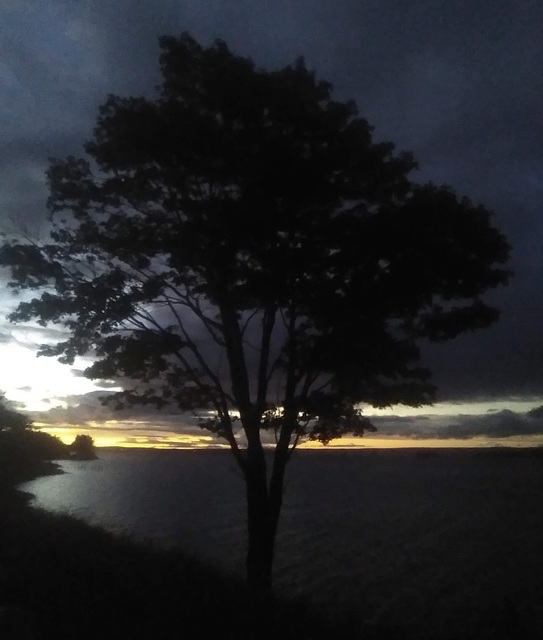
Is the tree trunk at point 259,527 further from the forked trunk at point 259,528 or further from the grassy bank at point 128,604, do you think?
the grassy bank at point 128,604

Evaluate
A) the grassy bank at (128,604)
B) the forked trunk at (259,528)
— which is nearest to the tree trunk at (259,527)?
the forked trunk at (259,528)

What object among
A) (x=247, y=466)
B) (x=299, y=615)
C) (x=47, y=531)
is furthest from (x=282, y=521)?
(x=299, y=615)

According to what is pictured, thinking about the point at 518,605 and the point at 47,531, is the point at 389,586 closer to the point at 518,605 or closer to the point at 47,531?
the point at 518,605

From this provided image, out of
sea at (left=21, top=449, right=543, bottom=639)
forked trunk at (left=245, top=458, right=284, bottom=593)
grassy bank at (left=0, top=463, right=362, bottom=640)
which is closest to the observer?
grassy bank at (left=0, top=463, right=362, bottom=640)

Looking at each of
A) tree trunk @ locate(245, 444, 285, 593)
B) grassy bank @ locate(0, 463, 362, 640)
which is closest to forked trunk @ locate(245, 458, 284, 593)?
tree trunk @ locate(245, 444, 285, 593)

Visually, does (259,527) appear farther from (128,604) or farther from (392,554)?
(392,554)

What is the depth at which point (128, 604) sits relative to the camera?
10.5 meters

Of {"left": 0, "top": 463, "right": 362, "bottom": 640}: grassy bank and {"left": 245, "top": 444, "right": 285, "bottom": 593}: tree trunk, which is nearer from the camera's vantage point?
{"left": 0, "top": 463, "right": 362, "bottom": 640}: grassy bank

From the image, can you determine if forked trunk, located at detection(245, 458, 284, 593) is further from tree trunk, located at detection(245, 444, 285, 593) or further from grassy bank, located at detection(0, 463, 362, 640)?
grassy bank, located at detection(0, 463, 362, 640)

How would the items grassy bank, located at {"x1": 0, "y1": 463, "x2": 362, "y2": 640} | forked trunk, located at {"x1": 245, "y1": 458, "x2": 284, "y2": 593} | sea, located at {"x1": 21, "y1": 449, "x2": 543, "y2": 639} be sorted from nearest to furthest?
1. grassy bank, located at {"x1": 0, "y1": 463, "x2": 362, "y2": 640}
2. forked trunk, located at {"x1": 245, "y1": 458, "x2": 284, "y2": 593}
3. sea, located at {"x1": 21, "y1": 449, "x2": 543, "y2": 639}

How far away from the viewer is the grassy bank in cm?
923

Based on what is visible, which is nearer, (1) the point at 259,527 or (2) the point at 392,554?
(1) the point at 259,527

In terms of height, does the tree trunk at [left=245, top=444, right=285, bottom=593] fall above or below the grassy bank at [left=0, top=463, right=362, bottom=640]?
above

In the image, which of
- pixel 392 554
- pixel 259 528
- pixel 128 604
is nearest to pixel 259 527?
pixel 259 528
